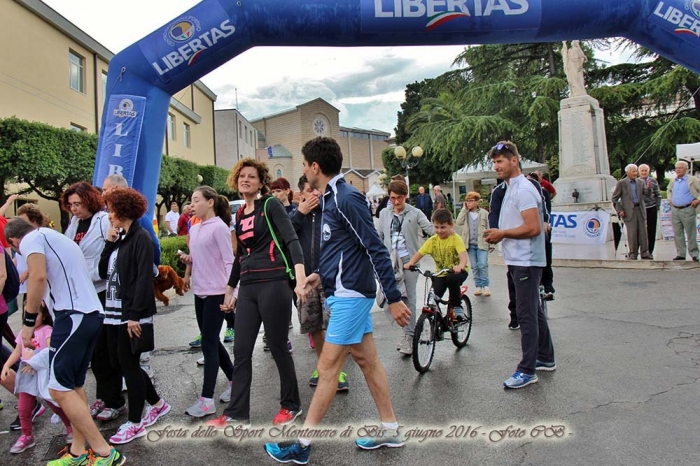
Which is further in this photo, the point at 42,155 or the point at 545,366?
the point at 42,155

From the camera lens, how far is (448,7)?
6188 mm

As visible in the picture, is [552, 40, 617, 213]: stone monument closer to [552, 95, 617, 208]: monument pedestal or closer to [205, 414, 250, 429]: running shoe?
[552, 95, 617, 208]: monument pedestal

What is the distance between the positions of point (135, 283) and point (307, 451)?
5.45 ft

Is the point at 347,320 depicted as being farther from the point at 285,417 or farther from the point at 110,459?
the point at 110,459

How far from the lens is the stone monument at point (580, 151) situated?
44.2ft

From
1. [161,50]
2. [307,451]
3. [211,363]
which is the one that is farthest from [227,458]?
[161,50]

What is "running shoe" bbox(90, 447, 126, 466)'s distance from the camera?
3157 millimetres

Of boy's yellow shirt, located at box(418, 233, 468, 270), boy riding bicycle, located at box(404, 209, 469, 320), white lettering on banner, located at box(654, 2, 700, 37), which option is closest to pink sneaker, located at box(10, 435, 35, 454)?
boy riding bicycle, located at box(404, 209, 469, 320)

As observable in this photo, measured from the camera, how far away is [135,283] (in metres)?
3.62

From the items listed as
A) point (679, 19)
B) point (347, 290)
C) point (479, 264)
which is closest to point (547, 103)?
point (479, 264)

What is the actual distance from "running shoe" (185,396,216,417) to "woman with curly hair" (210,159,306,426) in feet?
1.45

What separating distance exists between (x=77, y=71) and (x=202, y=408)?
24.4 metres

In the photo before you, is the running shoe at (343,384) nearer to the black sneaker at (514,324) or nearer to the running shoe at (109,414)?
the running shoe at (109,414)

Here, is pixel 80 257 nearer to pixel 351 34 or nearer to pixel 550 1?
pixel 351 34
